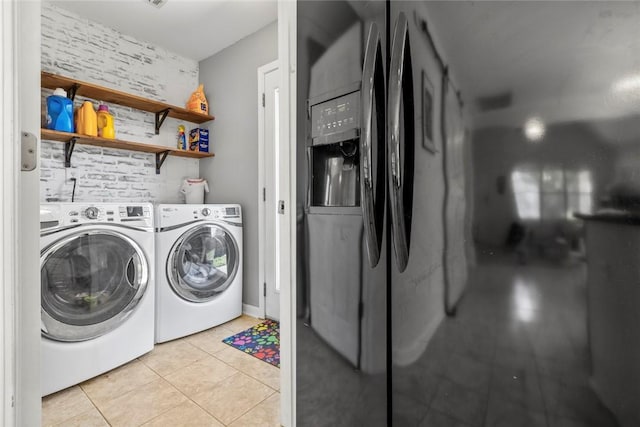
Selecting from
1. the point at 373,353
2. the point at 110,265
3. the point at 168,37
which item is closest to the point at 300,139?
the point at 373,353

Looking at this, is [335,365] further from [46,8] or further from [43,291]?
[46,8]

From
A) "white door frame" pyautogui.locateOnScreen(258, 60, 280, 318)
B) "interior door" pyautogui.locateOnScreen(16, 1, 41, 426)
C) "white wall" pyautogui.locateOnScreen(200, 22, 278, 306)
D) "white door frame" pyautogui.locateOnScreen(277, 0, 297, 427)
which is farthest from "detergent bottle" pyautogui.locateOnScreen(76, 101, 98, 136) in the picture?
"white door frame" pyautogui.locateOnScreen(277, 0, 297, 427)

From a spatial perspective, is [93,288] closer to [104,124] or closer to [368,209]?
[104,124]

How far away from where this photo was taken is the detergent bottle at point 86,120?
243 centimetres

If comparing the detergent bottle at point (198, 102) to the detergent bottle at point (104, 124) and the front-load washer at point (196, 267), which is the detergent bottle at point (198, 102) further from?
the front-load washer at point (196, 267)

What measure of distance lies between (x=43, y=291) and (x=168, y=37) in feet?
8.46

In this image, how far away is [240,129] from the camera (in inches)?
117

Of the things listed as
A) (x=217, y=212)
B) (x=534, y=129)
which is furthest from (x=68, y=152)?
(x=534, y=129)

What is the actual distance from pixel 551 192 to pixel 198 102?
3292 mm

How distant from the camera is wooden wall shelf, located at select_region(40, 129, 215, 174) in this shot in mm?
2314

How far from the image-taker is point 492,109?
549 mm

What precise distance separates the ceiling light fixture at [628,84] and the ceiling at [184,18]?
266cm

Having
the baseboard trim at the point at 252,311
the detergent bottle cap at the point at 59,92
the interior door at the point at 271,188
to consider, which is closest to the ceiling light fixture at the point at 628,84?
the interior door at the point at 271,188

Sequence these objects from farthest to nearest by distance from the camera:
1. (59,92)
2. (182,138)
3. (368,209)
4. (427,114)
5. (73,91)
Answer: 1. (182,138)
2. (73,91)
3. (59,92)
4. (368,209)
5. (427,114)
